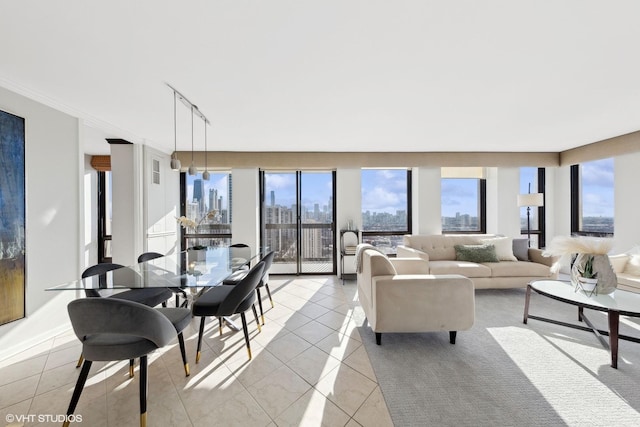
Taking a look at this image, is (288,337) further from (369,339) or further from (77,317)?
(77,317)

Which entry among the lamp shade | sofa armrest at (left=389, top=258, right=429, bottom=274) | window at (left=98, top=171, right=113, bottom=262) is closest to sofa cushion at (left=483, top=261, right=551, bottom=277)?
sofa armrest at (left=389, top=258, right=429, bottom=274)

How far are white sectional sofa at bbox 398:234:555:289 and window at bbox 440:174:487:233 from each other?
0.77 m

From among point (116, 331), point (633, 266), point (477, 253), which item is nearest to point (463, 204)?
point (477, 253)

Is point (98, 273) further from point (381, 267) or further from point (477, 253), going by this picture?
point (477, 253)

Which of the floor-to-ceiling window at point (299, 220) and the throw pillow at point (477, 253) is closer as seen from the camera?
the throw pillow at point (477, 253)

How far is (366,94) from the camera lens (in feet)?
7.35

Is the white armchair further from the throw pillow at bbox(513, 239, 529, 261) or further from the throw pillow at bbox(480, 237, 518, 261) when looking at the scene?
the throw pillow at bbox(513, 239, 529, 261)

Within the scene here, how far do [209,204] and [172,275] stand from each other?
2.77m

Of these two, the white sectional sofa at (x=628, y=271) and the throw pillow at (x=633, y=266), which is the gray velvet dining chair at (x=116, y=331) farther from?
the throw pillow at (x=633, y=266)

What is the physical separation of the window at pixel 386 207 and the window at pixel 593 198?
3.02m

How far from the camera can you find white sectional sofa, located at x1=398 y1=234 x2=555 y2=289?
11.1ft

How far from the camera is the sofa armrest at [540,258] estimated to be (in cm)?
352

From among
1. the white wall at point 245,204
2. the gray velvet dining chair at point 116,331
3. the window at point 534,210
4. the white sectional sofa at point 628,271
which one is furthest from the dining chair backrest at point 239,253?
the window at point 534,210

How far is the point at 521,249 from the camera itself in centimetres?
376
